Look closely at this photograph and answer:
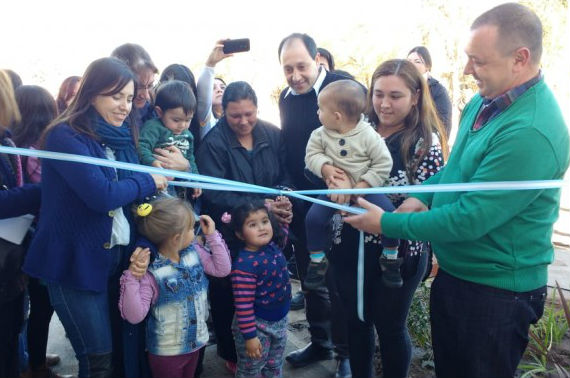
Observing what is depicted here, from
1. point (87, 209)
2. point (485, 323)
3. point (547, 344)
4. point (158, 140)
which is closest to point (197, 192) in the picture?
point (158, 140)

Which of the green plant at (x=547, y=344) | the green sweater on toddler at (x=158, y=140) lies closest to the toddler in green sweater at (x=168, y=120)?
the green sweater on toddler at (x=158, y=140)

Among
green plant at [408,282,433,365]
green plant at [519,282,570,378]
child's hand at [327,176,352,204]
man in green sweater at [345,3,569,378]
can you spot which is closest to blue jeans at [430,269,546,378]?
man in green sweater at [345,3,569,378]

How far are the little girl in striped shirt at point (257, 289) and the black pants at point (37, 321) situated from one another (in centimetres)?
125

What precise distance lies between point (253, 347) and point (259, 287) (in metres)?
0.34

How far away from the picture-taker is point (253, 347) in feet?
8.93

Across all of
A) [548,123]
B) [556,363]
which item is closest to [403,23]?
[556,363]

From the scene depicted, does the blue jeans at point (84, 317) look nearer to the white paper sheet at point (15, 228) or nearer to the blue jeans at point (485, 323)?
the white paper sheet at point (15, 228)

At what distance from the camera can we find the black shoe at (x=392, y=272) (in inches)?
97.4

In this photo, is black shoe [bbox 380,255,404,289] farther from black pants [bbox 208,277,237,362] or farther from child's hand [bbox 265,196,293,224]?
black pants [bbox 208,277,237,362]

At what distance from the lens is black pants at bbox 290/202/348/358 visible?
327cm

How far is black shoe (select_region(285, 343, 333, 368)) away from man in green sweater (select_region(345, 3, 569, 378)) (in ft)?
4.77

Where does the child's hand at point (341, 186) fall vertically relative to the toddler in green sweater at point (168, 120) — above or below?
below

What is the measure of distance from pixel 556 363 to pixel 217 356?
7.82 feet

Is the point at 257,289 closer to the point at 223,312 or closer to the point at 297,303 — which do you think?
the point at 223,312
